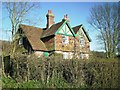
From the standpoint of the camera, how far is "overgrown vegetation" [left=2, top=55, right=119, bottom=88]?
893 centimetres

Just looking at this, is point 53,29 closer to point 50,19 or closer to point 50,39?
point 50,39

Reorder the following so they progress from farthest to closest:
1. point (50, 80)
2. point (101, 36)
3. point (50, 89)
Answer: point (101, 36)
point (50, 80)
point (50, 89)

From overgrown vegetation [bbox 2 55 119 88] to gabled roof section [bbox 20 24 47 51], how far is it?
37.9 ft

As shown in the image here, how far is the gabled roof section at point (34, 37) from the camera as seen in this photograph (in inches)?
847

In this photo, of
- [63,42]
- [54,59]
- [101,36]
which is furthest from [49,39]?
[54,59]

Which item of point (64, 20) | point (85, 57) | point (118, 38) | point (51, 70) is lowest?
point (51, 70)

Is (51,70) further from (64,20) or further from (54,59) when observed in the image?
(64,20)

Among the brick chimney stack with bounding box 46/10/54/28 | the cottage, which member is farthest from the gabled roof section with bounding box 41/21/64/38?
the brick chimney stack with bounding box 46/10/54/28

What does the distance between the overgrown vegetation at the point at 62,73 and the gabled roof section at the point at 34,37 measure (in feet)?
37.9

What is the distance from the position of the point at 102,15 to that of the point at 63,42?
601 centimetres

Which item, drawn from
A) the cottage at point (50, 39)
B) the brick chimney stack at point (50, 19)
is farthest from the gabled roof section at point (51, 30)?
the brick chimney stack at point (50, 19)

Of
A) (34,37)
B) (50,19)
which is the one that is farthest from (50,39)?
(50,19)

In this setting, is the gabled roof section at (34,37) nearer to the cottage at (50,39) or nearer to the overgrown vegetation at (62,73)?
the cottage at (50,39)

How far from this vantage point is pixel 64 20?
2317 centimetres
